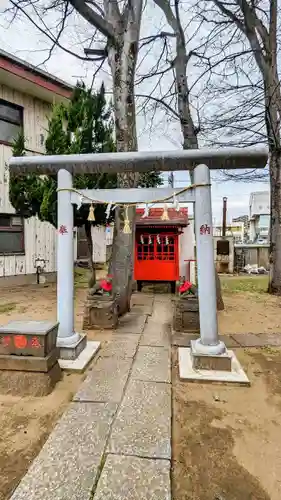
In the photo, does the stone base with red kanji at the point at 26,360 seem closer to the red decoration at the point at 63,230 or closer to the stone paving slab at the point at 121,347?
the stone paving slab at the point at 121,347

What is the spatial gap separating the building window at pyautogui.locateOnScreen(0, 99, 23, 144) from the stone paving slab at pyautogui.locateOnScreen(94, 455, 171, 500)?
958 cm

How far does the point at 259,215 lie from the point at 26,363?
38.2 meters

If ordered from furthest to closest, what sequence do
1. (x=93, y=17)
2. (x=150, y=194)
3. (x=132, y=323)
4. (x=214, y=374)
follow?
(x=132, y=323) < (x=93, y=17) < (x=150, y=194) < (x=214, y=374)

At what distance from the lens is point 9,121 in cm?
941

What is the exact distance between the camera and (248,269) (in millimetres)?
16062

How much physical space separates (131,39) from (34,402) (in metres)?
6.60

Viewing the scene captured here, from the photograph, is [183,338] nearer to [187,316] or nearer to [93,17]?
[187,316]

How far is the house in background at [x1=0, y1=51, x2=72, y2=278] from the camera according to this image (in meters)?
9.09

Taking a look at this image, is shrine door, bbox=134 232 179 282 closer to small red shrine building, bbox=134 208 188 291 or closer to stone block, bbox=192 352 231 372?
small red shrine building, bbox=134 208 188 291

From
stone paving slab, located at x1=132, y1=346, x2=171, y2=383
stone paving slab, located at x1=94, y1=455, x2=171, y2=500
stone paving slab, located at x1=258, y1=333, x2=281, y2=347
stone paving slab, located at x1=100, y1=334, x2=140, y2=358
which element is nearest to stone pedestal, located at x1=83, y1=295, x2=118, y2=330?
stone paving slab, located at x1=100, y1=334, x2=140, y2=358

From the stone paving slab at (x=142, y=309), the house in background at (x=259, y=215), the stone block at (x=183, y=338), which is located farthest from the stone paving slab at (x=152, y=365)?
the house in background at (x=259, y=215)

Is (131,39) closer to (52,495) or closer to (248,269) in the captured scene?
(52,495)

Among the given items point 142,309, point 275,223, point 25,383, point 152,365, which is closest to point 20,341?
point 25,383

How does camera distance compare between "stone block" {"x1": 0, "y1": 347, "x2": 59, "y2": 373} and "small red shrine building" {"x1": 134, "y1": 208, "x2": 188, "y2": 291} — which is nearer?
"stone block" {"x1": 0, "y1": 347, "x2": 59, "y2": 373}
